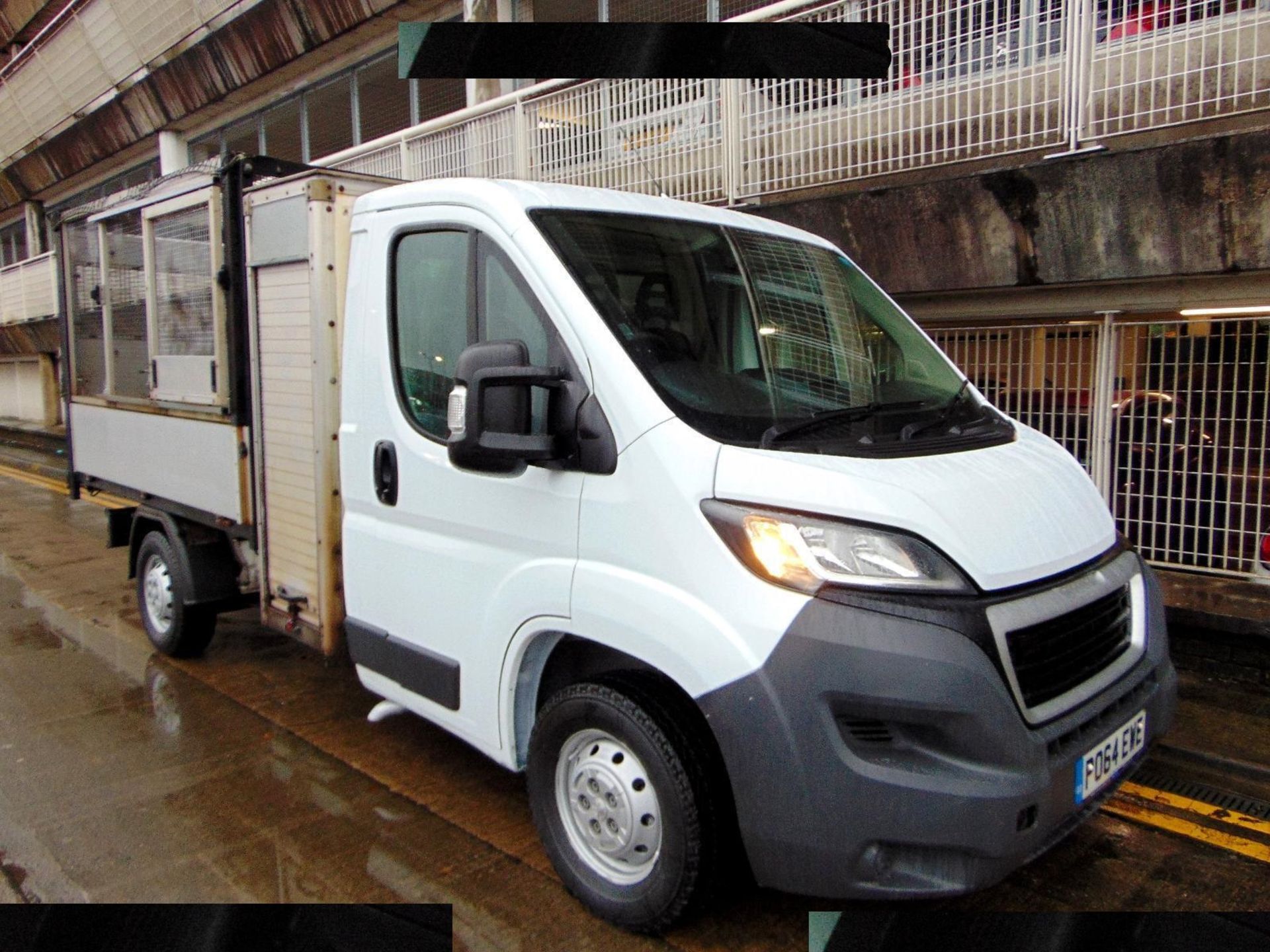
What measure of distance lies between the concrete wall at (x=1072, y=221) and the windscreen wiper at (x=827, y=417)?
8.30 ft

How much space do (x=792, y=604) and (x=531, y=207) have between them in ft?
5.30

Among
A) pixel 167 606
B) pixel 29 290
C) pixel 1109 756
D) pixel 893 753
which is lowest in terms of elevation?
pixel 167 606

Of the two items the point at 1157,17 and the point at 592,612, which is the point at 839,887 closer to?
the point at 592,612

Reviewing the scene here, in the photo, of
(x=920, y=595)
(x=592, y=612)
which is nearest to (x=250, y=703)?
(x=592, y=612)

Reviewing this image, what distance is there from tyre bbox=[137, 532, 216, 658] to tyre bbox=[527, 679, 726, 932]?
3.05 metres

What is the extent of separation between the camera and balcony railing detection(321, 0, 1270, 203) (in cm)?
503

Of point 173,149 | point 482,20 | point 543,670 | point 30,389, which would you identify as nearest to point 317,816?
point 543,670

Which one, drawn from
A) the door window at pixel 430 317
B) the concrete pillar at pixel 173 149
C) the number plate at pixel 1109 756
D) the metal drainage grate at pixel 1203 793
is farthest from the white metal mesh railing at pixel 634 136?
the concrete pillar at pixel 173 149

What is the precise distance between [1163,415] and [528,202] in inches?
163

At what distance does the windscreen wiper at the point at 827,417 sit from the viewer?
275 cm

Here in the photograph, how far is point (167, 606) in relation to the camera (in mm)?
5582

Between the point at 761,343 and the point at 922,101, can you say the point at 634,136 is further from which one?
the point at 761,343

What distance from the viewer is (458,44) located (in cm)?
482

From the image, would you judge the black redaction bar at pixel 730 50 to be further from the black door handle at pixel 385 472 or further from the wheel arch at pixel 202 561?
the wheel arch at pixel 202 561
